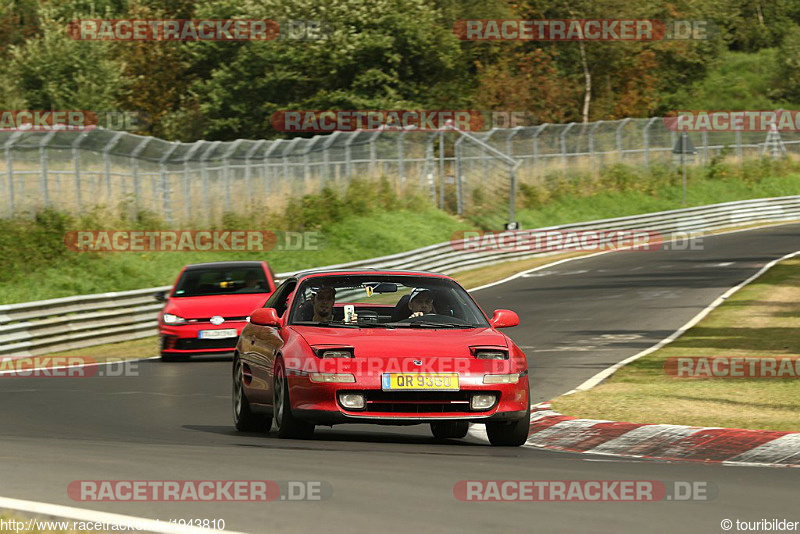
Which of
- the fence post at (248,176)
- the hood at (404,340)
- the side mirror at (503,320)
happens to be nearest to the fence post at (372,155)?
the fence post at (248,176)

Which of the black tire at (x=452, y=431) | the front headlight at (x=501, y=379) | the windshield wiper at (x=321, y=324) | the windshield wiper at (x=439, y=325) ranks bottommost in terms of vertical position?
the black tire at (x=452, y=431)

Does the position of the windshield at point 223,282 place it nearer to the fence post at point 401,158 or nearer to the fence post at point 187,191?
the fence post at point 187,191

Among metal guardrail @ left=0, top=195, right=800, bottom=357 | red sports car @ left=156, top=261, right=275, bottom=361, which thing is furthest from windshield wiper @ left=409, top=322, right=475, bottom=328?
metal guardrail @ left=0, top=195, right=800, bottom=357

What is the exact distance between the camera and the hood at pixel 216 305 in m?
20.6

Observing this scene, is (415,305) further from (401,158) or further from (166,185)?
(401,158)

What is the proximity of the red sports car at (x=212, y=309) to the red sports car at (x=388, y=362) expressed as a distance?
354 inches

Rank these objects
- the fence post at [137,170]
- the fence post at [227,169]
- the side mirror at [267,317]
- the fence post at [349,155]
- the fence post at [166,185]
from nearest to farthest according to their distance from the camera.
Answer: the side mirror at [267,317] < the fence post at [137,170] < the fence post at [166,185] < the fence post at [227,169] < the fence post at [349,155]

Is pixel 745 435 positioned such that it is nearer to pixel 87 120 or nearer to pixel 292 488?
pixel 292 488

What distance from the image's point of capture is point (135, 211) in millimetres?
35688

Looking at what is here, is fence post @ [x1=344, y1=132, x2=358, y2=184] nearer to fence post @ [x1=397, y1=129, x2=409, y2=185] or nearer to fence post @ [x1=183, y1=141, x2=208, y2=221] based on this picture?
fence post @ [x1=397, y1=129, x2=409, y2=185]

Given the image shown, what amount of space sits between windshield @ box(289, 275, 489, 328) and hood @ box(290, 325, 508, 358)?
203 millimetres

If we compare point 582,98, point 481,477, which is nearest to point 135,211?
point 481,477

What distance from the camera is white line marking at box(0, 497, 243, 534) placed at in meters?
5.82

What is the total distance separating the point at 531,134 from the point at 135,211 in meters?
19.5
